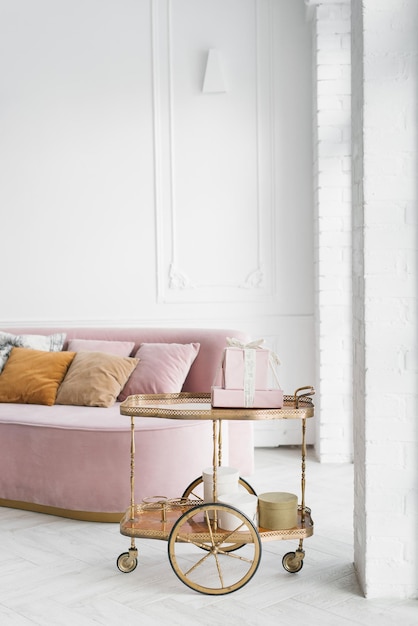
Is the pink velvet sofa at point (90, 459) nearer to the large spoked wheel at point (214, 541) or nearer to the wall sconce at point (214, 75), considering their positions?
the large spoked wheel at point (214, 541)

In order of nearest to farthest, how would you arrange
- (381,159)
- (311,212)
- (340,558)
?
(381,159), (340,558), (311,212)

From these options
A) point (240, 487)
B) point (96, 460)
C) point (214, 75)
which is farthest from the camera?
point (214, 75)

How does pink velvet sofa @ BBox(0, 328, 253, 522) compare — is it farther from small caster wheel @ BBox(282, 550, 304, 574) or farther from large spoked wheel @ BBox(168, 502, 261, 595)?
small caster wheel @ BBox(282, 550, 304, 574)

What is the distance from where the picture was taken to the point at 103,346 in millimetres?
4473

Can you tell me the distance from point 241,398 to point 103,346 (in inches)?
74.3

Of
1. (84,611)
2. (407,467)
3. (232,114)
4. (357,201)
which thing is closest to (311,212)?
(232,114)

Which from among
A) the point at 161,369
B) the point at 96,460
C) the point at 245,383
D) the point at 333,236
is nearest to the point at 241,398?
the point at 245,383

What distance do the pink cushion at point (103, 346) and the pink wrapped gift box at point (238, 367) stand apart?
1.75 metres

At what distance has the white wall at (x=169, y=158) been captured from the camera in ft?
16.5

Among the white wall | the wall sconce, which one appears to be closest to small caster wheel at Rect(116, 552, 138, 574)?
the white wall

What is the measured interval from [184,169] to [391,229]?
2623 millimetres

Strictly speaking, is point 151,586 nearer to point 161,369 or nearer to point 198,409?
point 198,409

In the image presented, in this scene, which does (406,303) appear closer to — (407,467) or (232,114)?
(407,467)

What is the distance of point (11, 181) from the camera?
5.12 metres
